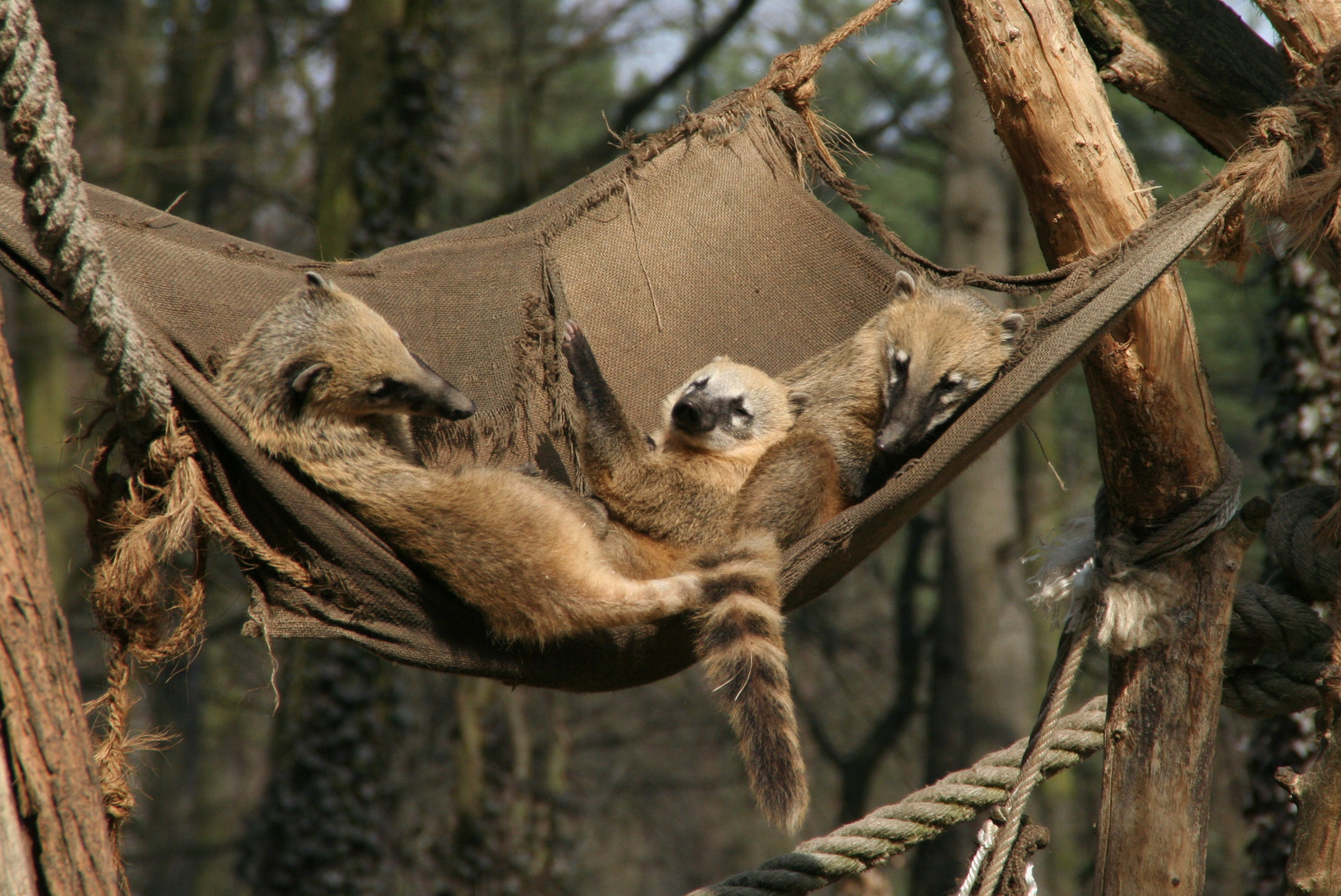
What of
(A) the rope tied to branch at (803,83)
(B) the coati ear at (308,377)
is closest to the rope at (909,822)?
(B) the coati ear at (308,377)

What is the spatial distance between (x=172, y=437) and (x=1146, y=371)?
277 centimetres

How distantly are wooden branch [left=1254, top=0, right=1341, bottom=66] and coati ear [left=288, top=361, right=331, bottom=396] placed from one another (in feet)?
10.8

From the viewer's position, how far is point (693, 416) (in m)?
4.25

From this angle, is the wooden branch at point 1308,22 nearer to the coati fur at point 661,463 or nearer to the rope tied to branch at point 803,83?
the rope tied to branch at point 803,83

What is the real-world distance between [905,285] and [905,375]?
425 millimetres

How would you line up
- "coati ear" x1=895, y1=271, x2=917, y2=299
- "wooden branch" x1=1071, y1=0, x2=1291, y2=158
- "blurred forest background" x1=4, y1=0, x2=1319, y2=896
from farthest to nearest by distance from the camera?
"blurred forest background" x1=4, y1=0, x2=1319, y2=896
"coati ear" x1=895, y1=271, x2=917, y2=299
"wooden branch" x1=1071, y1=0, x2=1291, y2=158

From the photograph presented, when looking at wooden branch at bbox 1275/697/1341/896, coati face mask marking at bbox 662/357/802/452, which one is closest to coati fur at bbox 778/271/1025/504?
coati face mask marking at bbox 662/357/802/452

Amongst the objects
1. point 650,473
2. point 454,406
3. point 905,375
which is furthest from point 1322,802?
point 454,406

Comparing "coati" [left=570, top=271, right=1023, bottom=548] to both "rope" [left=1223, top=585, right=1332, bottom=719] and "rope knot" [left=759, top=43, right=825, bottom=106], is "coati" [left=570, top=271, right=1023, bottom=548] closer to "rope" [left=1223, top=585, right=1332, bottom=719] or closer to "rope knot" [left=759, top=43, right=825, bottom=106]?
"rope knot" [left=759, top=43, right=825, bottom=106]

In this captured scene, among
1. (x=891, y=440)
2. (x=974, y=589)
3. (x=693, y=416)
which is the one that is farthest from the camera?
(x=974, y=589)

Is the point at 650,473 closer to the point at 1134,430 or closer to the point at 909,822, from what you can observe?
the point at 909,822

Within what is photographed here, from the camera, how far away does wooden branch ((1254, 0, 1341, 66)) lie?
329cm

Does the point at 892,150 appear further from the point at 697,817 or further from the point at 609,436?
the point at 697,817

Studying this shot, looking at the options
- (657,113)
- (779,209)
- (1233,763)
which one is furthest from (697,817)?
(779,209)
